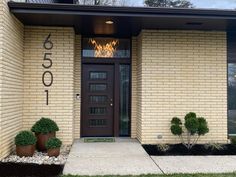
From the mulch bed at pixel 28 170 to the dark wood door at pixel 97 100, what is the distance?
3574 millimetres

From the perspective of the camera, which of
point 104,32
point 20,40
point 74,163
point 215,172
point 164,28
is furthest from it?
point 104,32

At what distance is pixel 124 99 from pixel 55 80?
2.35m

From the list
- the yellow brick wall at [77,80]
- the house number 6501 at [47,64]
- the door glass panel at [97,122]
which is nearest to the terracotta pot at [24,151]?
the house number 6501 at [47,64]

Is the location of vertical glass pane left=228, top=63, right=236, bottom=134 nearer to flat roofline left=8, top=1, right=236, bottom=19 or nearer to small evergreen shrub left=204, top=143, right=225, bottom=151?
small evergreen shrub left=204, top=143, right=225, bottom=151

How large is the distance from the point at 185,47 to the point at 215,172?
409 cm

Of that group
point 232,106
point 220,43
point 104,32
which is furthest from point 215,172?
point 104,32

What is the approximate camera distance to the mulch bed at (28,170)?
5.82 metres

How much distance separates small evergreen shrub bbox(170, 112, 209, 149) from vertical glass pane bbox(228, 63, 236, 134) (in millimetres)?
1211

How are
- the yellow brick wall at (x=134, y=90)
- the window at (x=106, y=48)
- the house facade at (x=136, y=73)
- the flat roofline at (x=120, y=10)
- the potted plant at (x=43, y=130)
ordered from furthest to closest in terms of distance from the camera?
the window at (x=106, y=48)
the yellow brick wall at (x=134, y=90)
the house facade at (x=136, y=73)
the potted plant at (x=43, y=130)
the flat roofline at (x=120, y=10)

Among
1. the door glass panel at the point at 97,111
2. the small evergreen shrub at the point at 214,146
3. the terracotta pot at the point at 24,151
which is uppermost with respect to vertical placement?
the door glass panel at the point at 97,111

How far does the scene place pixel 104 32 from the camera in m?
9.63

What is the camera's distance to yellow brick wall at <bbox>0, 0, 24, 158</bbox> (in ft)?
22.3

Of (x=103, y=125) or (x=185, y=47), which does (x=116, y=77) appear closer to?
(x=103, y=125)

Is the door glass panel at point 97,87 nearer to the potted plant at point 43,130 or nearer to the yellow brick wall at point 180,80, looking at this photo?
the yellow brick wall at point 180,80
